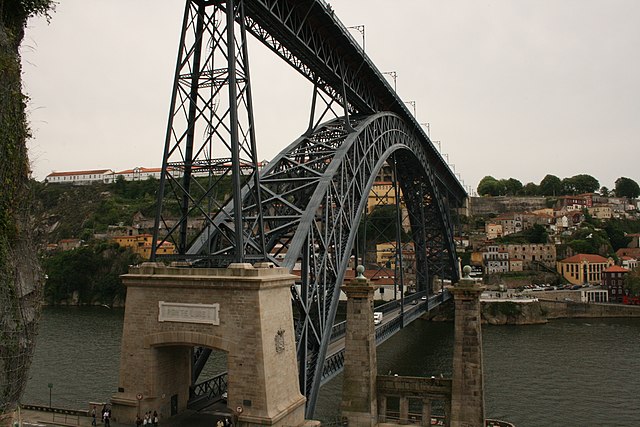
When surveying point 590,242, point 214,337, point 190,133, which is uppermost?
point 190,133

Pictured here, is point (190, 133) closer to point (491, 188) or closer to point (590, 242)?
point (590, 242)

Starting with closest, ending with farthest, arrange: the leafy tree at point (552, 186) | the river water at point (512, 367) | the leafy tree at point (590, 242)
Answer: the river water at point (512, 367)
the leafy tree at point (590, 242)
the leafy tree at point (552, 186)

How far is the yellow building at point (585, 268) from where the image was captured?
74.8 meters

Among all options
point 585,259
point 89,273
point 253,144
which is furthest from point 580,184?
point 253,144

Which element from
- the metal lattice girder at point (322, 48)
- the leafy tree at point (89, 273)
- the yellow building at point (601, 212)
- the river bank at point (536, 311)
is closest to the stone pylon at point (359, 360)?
the metal lattice girder at point (322, 48)

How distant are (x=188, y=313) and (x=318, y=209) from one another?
1100cm

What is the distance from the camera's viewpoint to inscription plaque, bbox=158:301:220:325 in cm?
1308

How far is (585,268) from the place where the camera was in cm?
7494

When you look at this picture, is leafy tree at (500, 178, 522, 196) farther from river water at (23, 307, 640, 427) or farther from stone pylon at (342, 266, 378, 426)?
stone pylon at (342, 266, 378, 426)

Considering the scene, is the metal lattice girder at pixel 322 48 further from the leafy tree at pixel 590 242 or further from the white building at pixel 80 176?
the white building at pixel 80 176

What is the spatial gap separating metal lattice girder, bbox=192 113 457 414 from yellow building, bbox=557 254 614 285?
54.2 meters

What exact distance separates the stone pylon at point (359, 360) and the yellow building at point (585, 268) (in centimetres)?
6588

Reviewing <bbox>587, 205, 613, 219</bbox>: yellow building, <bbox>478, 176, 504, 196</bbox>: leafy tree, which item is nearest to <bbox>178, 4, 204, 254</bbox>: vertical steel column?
<bbox>587, 205, 613, 219</bbox>: yellow building

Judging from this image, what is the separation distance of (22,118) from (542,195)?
13229 cm
